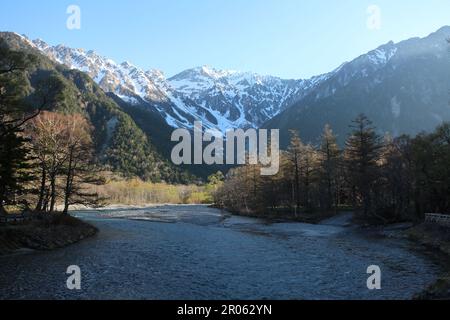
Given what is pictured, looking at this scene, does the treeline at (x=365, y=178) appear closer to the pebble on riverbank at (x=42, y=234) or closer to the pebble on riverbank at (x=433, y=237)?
the pebble on riverbank at (x=433, y=237)

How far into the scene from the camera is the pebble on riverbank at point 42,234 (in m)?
33.8

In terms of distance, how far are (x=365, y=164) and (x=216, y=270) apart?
164ft

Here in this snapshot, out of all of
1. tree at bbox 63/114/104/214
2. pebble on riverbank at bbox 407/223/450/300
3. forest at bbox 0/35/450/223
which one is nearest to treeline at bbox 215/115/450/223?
forest at bbox 0/35/450/223

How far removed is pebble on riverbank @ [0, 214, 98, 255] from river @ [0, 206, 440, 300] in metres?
1.66

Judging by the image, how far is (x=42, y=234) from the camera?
3753cm

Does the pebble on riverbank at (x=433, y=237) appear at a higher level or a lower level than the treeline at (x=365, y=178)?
lower

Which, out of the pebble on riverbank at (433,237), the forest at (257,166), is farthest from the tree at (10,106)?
the pebble on riverbank at (433,237)

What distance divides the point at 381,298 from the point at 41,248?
2778cm

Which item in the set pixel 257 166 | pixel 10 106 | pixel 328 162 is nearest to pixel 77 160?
pixel 10 106

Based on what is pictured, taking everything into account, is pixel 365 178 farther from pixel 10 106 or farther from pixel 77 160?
pixel 10 106

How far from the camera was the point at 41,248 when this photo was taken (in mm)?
35375

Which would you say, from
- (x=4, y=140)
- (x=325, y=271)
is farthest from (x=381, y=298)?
(x=4, y=140)

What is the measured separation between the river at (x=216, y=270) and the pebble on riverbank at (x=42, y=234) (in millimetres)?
1662

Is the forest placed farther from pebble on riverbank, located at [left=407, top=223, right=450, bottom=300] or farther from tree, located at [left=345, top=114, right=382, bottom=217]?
pebble on riverbank, located at [left=407, top=223, right=450, bottom=300]
